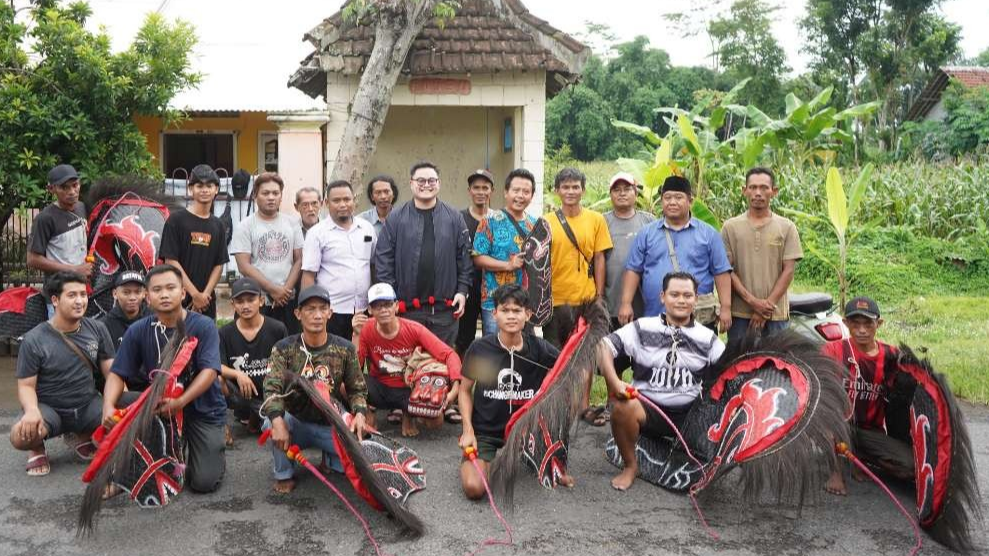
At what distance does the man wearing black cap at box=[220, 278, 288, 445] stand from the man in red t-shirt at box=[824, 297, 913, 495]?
10.8 feet

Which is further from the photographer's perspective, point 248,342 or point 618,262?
point 618,262

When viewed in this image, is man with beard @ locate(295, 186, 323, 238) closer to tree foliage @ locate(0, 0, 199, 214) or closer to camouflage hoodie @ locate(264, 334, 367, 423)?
camouflage hoodie @ locate(264, 334, 367, 423)

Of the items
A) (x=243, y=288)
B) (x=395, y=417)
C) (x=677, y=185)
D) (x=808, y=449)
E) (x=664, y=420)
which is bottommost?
(x=395, y=417)

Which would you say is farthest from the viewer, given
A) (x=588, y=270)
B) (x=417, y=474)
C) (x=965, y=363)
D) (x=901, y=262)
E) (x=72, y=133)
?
(x=901, y=262)

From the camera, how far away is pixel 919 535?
13.9ft

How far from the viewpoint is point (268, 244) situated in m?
6.16

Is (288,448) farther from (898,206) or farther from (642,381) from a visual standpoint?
(898,206)

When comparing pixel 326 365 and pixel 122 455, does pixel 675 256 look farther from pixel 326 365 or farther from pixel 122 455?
pixel 122 455

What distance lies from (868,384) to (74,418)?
174 inches

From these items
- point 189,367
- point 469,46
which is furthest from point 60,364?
point 469,46

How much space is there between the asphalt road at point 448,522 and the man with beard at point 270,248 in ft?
4.71

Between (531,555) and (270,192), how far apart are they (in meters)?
3.25

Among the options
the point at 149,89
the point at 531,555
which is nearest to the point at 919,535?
the point at 531,555

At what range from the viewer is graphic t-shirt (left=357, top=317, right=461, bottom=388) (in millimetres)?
5684
